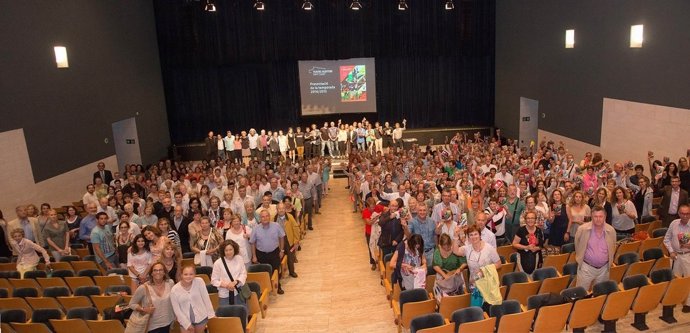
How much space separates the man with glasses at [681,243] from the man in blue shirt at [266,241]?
5584 mm

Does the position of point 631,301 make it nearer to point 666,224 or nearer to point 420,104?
point 666,224

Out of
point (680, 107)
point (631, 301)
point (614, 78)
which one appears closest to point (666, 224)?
point (631, 301)

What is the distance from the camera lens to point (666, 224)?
8.30 m

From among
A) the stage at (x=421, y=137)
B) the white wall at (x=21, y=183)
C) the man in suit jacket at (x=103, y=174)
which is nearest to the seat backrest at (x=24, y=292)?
the white wall at (x=21, y=183)

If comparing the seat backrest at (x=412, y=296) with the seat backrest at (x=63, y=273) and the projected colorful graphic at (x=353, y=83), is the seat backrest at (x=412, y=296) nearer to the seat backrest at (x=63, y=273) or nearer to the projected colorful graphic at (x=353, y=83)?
the seat backrest at (x=63, y=273)

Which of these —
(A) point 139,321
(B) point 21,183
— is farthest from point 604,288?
(B) point 21,183

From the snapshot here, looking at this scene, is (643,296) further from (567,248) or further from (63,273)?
(63,273)

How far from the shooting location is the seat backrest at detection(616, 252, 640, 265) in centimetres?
693

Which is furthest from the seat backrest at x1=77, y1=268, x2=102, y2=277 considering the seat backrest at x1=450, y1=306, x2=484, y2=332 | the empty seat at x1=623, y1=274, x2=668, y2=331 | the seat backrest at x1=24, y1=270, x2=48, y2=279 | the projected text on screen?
the projected text on screen

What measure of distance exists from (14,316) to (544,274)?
22.8ft

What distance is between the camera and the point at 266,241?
764 cm

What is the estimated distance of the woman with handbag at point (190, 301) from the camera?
5039 mm

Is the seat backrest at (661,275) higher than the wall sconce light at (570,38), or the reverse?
the wall sconce light at (570,38)

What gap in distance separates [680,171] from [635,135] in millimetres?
3540
